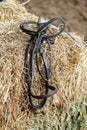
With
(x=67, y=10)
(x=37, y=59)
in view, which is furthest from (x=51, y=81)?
(x=67, y=10)

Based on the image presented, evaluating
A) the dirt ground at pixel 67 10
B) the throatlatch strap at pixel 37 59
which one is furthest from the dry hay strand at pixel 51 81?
the dirt ground at pixel 67 10

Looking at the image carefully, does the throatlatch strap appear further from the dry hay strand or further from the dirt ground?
the dirt ground

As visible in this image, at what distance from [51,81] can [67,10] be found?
4007mm

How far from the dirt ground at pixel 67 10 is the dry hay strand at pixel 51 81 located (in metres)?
2.93

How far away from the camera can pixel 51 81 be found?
9.79ft

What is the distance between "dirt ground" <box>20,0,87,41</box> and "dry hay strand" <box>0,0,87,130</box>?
2.93m

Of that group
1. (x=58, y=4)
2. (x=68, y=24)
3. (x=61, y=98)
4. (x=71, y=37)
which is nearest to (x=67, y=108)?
(x=61, y=98)

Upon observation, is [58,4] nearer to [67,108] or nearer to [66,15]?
[66,15]

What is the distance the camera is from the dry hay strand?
2924mm

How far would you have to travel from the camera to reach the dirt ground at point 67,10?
20.7ft

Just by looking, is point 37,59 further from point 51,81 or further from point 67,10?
point 67,10

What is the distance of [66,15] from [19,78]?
386 cm

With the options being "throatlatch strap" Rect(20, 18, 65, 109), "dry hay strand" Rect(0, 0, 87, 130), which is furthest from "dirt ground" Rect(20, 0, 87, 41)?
"throatlatch strap" Rect(20, 18, 65, 109)

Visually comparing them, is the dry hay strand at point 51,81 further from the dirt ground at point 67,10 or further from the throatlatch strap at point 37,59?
the dirt ground at point 67,10
